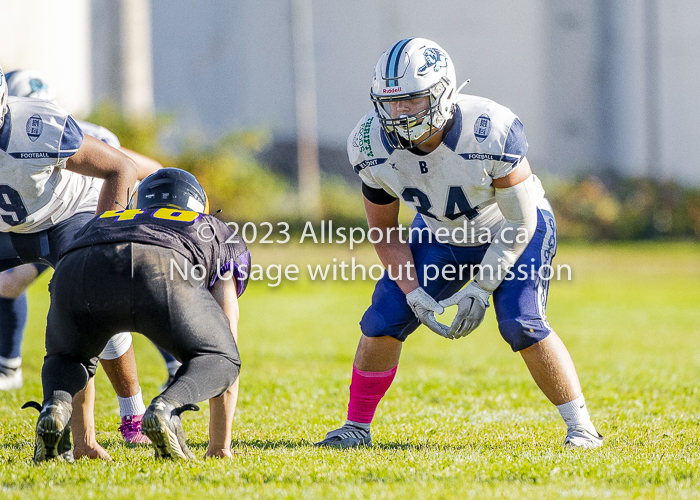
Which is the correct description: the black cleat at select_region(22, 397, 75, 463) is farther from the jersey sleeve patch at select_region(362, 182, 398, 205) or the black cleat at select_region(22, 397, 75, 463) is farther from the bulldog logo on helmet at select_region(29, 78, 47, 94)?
the bulldog logo on helmet at select_region(29, 78, 47, 94)

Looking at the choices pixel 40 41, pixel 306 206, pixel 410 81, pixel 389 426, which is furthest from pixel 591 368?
pixel 40 41

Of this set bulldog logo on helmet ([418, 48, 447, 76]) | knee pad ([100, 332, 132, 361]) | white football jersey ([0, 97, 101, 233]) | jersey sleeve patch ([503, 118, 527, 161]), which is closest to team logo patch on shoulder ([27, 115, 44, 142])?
white football jersey ([0, 97, 101, 233])

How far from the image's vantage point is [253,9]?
2467cm

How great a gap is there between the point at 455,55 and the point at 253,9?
6411mm

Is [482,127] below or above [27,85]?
below

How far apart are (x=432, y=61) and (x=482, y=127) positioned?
1.17 ft

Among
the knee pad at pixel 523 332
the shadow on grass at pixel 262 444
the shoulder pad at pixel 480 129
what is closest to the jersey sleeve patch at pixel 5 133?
the shadow on grass at pixel 262 444

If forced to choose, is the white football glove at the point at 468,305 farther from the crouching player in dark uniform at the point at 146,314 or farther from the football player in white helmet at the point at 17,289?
the football player in white helmet at the point at 17,289

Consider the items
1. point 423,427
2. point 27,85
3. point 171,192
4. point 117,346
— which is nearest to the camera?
point 171,192

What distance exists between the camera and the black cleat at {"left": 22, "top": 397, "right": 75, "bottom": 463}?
9.17ft

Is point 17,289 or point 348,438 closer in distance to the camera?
point 348,438

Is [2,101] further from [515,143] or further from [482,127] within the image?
[515,143]

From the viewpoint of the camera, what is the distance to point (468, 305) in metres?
3.58

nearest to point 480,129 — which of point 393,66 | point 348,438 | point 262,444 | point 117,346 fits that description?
point 393,66
